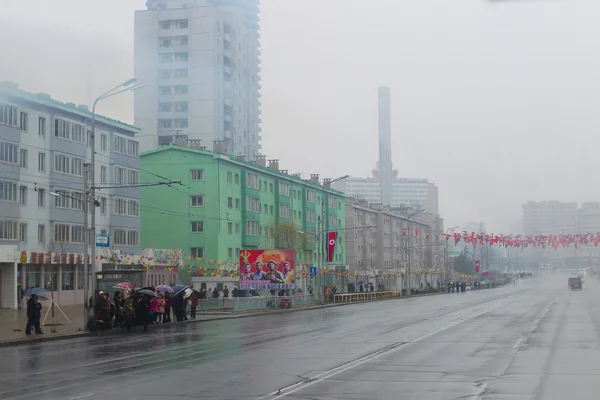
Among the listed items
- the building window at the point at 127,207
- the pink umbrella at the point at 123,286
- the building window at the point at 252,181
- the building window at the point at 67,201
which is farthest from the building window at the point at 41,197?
the building window at the point at 252,181

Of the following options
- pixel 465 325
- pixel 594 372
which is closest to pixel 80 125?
pixel 465 325

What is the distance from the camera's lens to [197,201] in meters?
85.3

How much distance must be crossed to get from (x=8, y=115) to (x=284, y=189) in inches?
1841

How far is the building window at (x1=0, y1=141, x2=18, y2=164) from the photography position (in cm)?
6000

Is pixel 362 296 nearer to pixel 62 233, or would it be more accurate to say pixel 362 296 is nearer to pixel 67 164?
pixel 62 233

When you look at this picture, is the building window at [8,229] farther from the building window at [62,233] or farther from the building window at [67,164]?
the building window at [67,164]

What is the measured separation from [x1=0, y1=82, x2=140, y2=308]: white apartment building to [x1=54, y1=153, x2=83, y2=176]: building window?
0.08 metres

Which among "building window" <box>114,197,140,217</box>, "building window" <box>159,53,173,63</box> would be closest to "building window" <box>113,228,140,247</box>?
"building window" <box>114,197,140,217</box>

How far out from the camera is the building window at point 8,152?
60000 mm

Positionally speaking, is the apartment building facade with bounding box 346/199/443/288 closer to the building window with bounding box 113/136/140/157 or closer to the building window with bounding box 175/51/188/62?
the building window with bounding box 175/51/188/62

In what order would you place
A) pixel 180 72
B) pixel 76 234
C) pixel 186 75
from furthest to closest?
1. pixel 186 75
2. pixel 180 72
3. pixel 76 234

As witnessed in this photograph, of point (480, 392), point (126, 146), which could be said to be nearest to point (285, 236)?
point (126, 146)

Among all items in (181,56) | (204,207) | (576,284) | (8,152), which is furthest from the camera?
(181,56)

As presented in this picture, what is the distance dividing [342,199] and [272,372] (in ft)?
340
